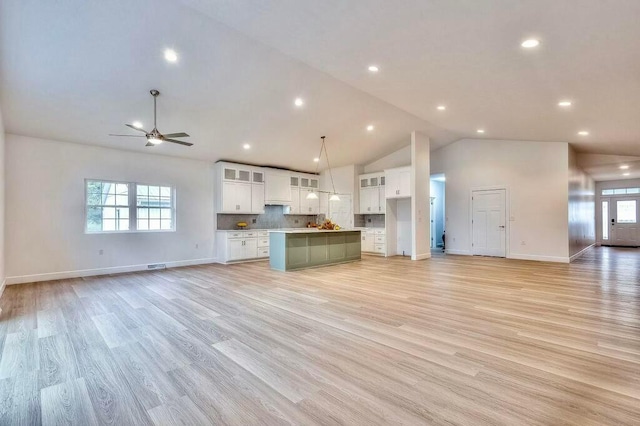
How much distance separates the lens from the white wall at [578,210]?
317 inches

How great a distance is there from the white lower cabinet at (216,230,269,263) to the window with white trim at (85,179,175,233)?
1315mm

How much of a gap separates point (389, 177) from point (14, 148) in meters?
8.69

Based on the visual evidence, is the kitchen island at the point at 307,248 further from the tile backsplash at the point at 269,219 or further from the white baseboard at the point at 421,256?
the tile backsplash at the point at 269,219

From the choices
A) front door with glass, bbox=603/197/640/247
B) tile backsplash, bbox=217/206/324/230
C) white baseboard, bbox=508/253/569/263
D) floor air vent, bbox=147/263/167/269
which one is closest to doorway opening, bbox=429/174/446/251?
white baseboard, bbox=508/253/569/263

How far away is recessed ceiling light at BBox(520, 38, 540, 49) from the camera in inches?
125

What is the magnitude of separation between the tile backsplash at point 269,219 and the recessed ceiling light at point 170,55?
497 cm

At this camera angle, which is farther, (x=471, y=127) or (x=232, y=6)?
(x=471, y=127)

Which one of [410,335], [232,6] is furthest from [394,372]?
[232,6]

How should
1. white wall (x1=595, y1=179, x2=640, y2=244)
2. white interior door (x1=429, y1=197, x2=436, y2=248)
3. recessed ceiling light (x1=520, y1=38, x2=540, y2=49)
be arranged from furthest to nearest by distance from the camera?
white wall (x1=595, y1=179, x2=640, y2=244), white interior door (x1=429, y1=197, x2=436, y2=248), recessed ceiling light (x1=520, y1=38, x2=540, y2=49)

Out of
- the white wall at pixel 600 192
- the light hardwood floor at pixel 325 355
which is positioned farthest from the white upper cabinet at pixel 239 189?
the white wall at pixel 600 192

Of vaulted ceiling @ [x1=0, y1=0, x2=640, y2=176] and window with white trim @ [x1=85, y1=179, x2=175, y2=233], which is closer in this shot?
vaulted ceiling @ [x1=0, y1=0, x2=640, y2=176]

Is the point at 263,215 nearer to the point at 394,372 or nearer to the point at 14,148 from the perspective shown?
the point at 14,148

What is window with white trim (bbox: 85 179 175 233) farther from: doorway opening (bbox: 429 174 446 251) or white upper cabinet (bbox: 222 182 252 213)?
doorway opening (bbox: 429 174 446 251)

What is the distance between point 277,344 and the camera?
294cm
